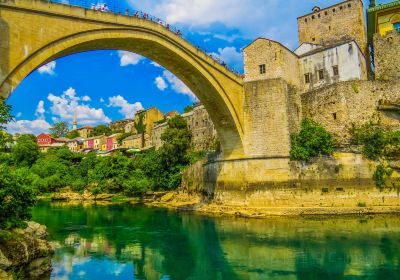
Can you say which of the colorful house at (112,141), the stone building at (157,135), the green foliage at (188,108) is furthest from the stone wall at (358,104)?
the colorful house at (112,141)

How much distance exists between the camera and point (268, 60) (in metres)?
19.9

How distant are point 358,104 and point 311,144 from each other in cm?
367

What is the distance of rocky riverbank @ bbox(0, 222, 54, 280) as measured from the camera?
770 cm

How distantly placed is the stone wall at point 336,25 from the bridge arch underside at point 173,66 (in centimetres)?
1205

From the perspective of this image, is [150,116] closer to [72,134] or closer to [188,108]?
[188,108]

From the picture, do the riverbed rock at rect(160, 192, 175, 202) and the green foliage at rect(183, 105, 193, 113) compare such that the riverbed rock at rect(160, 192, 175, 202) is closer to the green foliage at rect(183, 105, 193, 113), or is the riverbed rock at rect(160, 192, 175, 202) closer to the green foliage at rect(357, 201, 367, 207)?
the green foliage at rect(357, 201, 367, 207)

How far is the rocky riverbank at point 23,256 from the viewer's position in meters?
7.70

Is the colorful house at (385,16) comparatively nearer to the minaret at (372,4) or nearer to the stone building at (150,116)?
the minaret at (372,4)

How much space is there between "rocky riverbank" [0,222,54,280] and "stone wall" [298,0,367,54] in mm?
25233

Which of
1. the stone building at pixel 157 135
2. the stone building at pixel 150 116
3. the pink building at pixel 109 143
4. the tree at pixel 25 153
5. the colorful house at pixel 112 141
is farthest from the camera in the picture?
the pink building at pixel 109 143

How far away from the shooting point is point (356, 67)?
20828 mm

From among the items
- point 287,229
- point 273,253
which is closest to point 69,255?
point 273,253

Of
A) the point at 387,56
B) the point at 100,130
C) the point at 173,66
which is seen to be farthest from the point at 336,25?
the point at 100,130

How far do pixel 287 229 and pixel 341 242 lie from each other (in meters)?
2.86
